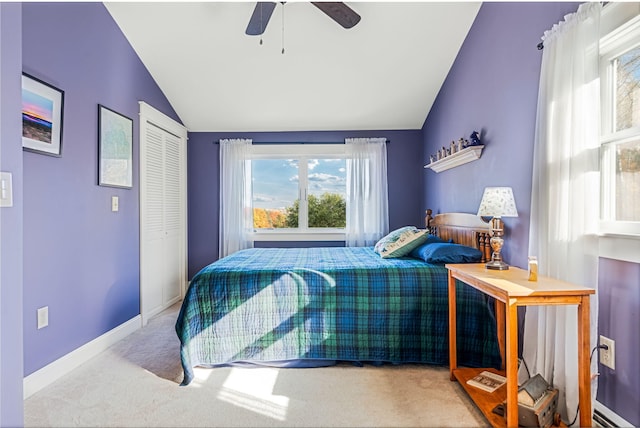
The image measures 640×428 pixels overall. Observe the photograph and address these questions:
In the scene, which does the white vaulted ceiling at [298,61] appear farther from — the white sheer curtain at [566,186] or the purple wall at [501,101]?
the white sheer curtain at [566,186]

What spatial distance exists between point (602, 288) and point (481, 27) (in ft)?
7.56

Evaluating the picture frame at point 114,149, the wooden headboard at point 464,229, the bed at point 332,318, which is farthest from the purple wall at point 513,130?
the picture frame at point 114,149

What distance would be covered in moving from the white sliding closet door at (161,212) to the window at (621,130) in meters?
3.60

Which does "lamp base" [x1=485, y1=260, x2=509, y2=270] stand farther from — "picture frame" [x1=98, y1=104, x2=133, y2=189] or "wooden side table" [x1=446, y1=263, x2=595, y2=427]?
"picture frame" [x1=98, y1=104, x2=133, y2=189]

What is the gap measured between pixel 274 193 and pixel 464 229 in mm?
2553

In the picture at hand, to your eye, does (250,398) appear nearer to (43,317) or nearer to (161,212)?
(43,317)

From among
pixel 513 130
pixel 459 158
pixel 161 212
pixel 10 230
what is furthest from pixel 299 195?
pixel 10 230

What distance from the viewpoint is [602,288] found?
1.66m

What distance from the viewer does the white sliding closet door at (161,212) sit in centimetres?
339

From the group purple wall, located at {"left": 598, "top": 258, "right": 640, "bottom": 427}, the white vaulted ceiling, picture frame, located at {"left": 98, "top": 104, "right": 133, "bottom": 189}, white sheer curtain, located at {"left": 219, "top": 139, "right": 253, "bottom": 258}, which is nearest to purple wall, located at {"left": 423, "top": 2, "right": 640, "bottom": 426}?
purple wall, located at {"left": 598, "top": 258, "right": 640, "bottom": 427}

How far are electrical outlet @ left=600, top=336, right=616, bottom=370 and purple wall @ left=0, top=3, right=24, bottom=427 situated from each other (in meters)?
2.51

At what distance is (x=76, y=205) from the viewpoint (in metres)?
2.49

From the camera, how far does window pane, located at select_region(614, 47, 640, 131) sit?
1.58 metres

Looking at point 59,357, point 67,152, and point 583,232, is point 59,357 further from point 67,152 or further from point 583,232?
point 583,232
